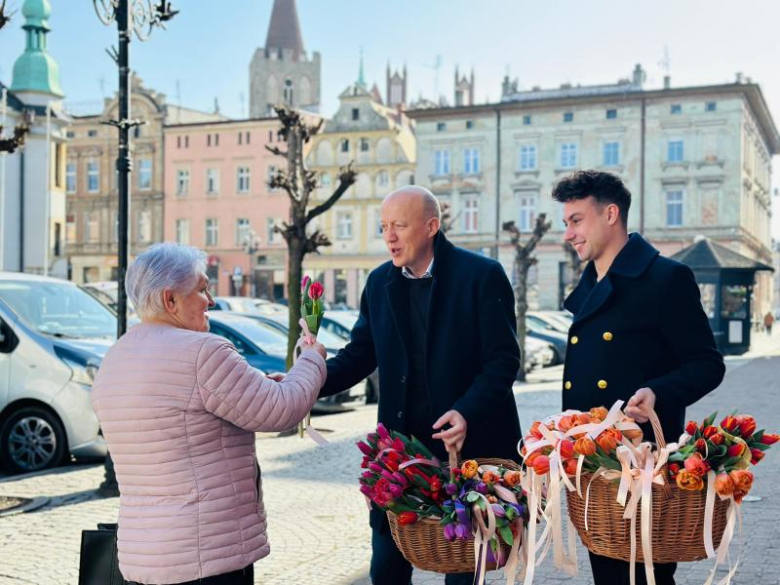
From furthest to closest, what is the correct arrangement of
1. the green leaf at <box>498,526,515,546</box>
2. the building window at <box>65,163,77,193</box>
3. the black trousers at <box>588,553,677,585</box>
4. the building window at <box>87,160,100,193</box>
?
the building window at <box>65,163,77,193</box>
the building window at <box>87,160,100,193</box>
the black trousers at <box>588,553,677,585</box>
the green leaf at <box>498,526,515,546</box>

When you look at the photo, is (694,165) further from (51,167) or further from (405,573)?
(405,573)

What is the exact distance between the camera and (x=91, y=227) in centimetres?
7531

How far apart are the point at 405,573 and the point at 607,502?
1225mm

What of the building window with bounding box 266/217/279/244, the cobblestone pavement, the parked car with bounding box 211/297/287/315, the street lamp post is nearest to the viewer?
the cobblestone pavement

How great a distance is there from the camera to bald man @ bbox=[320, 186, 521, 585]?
4422 mm

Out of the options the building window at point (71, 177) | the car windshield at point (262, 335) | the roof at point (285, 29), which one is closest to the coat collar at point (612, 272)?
the car windshield at point (262, 335)

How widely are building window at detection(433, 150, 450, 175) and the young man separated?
193ft

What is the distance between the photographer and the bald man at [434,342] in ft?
14.5

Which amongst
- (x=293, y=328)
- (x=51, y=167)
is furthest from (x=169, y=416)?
(x=51, y=167)

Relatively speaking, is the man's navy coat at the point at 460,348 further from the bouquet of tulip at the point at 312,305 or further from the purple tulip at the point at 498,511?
the purple tulip at the point at 498,511

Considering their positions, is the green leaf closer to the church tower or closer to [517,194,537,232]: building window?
[517,194,537,232]: building window

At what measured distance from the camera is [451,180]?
62406 mm

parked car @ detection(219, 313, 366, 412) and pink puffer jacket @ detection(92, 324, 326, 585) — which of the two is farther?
parked car @ detection(219, 313, 366, 412)

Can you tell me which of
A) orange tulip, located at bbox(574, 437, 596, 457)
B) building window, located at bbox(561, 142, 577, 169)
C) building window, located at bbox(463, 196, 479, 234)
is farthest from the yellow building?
orange tulip, located at bbox(574, 437, 596, 457)
